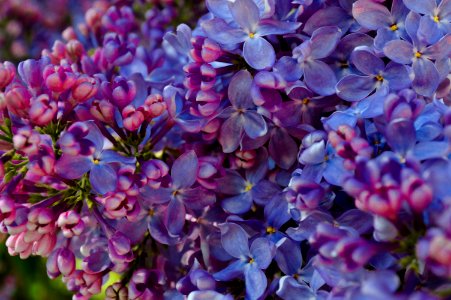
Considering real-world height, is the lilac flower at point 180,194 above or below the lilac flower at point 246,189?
above

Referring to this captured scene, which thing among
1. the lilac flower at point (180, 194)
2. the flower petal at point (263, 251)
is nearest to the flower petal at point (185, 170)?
the lilac flower at point (180, 194)

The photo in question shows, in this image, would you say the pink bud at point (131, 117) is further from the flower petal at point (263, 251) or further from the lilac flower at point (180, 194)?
the flower petal at point (263, 251)

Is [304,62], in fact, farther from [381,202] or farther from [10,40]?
[10,40]

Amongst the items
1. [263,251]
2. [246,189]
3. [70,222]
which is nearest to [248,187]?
[246,189]

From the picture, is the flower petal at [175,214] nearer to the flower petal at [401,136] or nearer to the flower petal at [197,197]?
the flower petal at [197,197]

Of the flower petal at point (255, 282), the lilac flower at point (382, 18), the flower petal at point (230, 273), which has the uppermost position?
the lilac flower at point (382, 18)

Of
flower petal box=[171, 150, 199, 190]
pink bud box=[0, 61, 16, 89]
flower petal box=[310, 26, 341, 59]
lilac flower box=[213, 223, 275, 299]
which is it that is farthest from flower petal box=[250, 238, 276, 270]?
pink bud box=[0, 61, 16, 89]

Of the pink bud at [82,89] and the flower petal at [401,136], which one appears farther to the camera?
the pink bud at [82,89]

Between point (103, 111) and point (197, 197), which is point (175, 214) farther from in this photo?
point (103, 111)
